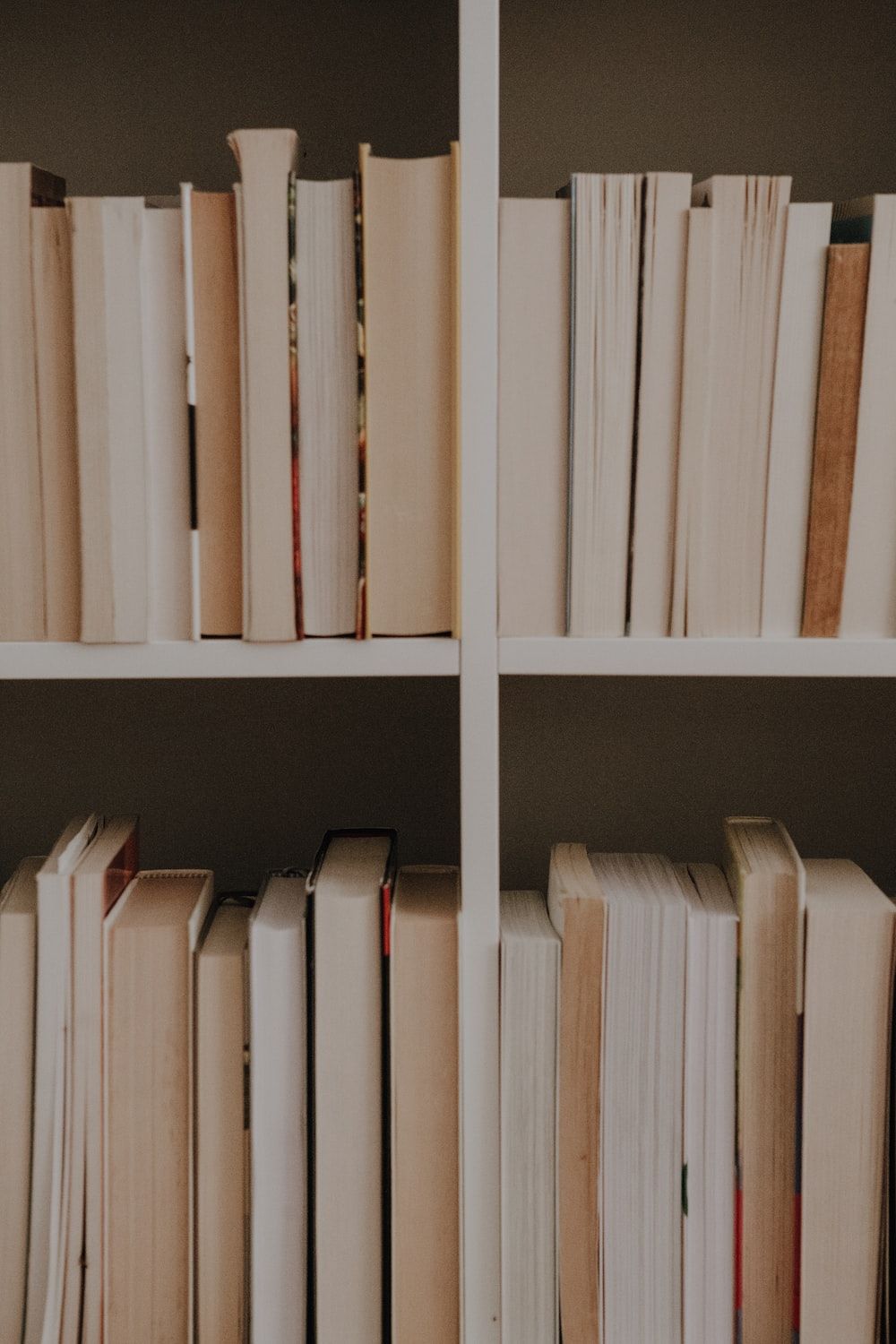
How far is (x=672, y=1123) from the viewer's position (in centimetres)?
70

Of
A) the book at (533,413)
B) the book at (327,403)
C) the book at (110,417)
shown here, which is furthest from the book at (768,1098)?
the book at (110,417)

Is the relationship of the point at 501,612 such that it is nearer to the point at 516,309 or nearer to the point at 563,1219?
the point at 516,309

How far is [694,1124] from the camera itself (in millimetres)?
700

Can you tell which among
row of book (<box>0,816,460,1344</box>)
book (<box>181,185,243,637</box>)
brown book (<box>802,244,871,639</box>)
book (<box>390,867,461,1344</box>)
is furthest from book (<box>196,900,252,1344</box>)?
brown book (<box>802,244,871,639</box>)

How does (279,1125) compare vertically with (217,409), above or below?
below

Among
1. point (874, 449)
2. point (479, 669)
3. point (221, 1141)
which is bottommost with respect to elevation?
point (221, 1141)

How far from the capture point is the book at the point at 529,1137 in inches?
27.2

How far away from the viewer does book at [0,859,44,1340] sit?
0.69m

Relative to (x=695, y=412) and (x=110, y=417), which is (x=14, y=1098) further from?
(x=695, y=412)

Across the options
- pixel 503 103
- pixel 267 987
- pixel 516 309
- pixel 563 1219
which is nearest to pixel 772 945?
pixel 563 1219

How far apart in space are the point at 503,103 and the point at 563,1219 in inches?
35.3

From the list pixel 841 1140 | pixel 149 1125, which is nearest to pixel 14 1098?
pixel 149 1125

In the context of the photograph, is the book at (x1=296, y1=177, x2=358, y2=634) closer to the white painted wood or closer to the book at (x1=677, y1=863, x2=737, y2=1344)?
the white painted wood

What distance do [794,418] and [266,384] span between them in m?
0.34
